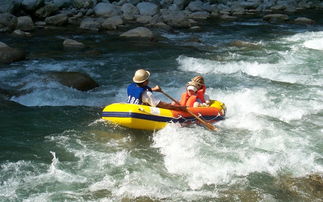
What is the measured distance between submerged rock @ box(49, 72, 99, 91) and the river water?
168mm

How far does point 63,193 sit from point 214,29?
12514 millimetres

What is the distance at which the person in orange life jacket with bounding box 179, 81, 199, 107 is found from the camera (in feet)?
21.6

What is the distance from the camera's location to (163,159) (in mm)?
5309

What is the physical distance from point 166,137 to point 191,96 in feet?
3.29

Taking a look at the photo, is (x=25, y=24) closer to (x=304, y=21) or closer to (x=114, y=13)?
(x=114, y=13)

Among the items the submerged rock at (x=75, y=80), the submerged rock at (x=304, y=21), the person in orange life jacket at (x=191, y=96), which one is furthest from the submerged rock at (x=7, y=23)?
the submerged rock at (x=304, y=21)

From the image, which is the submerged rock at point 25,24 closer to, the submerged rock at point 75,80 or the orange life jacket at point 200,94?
the submerged rock at point 75,80

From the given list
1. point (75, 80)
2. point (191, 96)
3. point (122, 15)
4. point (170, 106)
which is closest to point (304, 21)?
point (122, 15)

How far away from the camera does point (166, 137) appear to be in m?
5.91

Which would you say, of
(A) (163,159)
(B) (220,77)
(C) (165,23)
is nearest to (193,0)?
Answer: (C) (165,23)

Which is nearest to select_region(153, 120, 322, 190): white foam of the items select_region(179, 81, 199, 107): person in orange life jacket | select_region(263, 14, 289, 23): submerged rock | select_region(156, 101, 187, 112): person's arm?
select_region(156, 101, 187, 112): person's arm

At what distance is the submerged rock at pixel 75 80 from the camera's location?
8.09m

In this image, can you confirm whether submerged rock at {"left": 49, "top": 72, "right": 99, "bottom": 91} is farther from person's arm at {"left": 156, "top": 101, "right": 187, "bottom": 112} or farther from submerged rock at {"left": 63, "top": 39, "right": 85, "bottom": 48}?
submerged rock at {"left": 63, "top": 39, "right": 85, "bottom": 48}

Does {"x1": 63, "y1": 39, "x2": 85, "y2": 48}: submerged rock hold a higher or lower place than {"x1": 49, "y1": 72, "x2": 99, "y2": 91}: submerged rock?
lower
